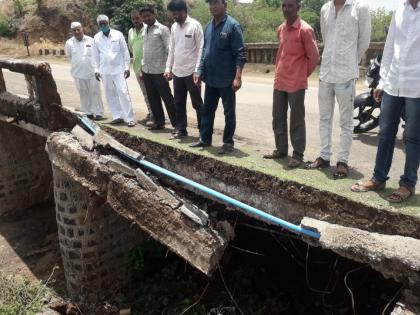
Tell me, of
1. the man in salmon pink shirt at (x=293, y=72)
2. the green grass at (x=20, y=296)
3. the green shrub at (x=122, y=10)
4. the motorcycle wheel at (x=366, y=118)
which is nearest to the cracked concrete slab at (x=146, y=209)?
the man in salmon pink shirt at (x=293, y=72)

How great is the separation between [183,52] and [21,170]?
5.61 m

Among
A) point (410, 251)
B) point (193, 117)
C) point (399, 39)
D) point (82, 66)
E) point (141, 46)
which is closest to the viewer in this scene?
point (410, 251)

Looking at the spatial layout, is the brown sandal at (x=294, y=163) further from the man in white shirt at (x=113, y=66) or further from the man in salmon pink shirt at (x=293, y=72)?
the man in white shirt at (x=113, y=66)

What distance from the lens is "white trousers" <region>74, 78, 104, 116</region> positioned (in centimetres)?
689

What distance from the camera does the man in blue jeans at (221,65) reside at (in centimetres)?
429

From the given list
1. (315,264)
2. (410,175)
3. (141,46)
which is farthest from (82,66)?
(410,175)

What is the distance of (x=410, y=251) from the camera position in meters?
2.77

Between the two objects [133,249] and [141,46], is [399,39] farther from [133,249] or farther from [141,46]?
[133,249]

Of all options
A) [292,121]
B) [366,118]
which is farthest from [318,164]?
[366,118]

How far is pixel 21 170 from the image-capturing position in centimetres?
889

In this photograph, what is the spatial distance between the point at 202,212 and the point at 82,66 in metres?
4.07

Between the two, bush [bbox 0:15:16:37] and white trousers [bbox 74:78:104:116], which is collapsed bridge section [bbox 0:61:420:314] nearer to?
white trousers [bbox 74:78:104:116]

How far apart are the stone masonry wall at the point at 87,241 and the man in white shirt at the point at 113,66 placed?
51.9 inches

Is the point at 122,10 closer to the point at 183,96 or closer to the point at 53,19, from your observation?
the point at 53,19
